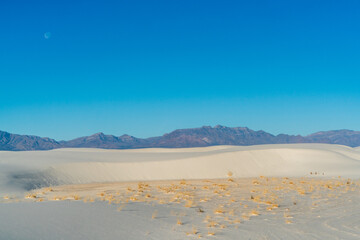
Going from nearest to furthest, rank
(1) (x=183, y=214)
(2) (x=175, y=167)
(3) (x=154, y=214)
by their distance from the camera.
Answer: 1. (3) (x=154, y=214)
2. (1) (x=183, y=214)
3. (2) (x=175, y=167)

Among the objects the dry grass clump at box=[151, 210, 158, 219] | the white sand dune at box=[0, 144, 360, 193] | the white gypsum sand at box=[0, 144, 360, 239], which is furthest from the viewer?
the white sand dune at box=[0, 144, 360, 193]

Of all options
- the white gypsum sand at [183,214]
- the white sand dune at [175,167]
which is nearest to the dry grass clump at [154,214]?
the white gypsum sand at [183,214]

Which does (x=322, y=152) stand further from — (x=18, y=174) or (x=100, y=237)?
(x=100, y=237)

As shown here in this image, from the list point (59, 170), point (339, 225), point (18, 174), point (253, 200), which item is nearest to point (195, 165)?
point (59, 170)

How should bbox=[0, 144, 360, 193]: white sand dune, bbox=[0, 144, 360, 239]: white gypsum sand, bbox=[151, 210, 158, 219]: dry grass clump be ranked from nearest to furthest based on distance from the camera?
bbox=[0, 144, 360, 239]: white gypsum sand, bbox=[151, 210, 158, 219]: dry grass clump, bbox=[0, 144, 360, 193]: white sand dune

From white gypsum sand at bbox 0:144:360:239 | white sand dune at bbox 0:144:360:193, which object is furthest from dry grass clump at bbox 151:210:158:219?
white sand dune at bbox 0:144:360:193

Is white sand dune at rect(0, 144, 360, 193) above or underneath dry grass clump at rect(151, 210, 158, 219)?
above

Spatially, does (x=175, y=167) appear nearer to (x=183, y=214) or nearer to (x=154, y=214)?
(x=183, y=214)

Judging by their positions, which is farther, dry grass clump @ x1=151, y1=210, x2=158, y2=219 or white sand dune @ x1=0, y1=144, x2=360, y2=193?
white sand dune @ x1=0, y1=144, x2=360, y2=193

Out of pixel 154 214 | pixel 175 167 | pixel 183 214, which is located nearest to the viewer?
pixel 154 214

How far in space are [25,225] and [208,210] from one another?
5741 mm

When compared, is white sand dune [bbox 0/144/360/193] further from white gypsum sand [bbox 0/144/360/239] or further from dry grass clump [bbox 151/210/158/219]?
dry grass clump [bbox 151/210/158/219]

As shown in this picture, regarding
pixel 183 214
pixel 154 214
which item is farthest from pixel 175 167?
pixel 154 214

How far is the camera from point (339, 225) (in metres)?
9.50
